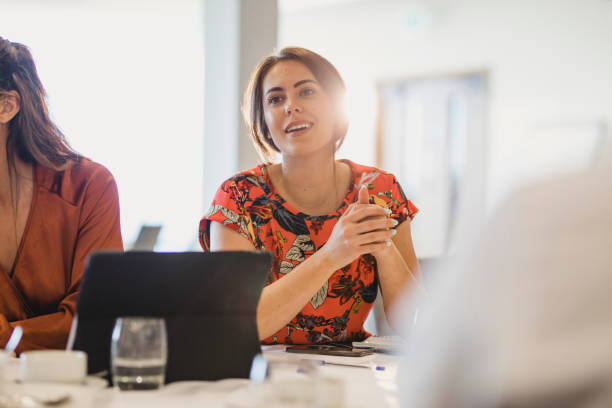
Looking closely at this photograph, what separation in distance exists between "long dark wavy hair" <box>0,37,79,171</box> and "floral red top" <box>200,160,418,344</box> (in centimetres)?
46

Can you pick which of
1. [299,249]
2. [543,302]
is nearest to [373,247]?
[299,249]

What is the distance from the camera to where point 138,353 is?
91 cm

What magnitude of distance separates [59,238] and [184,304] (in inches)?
28.8

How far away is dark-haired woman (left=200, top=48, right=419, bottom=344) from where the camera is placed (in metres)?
1.54

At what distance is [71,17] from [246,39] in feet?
15.1

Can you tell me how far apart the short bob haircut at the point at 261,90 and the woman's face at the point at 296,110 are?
0.8 inches

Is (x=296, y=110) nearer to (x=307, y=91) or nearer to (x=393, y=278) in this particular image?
(x=307, y=91)

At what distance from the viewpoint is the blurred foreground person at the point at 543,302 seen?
474 mm

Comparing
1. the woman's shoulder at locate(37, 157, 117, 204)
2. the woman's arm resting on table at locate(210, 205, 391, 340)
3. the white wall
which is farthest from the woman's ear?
the white wall

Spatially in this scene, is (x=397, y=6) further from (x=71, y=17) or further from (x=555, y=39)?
(x=71, y=17)

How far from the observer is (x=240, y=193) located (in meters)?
1.80

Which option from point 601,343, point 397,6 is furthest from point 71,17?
point 601,343

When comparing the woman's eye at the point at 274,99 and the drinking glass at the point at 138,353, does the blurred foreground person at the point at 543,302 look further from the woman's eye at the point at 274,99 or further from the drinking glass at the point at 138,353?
the woman's eye at the point at 274,99

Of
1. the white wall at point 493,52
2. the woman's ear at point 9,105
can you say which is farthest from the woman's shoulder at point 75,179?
the white wall at point 493,52
